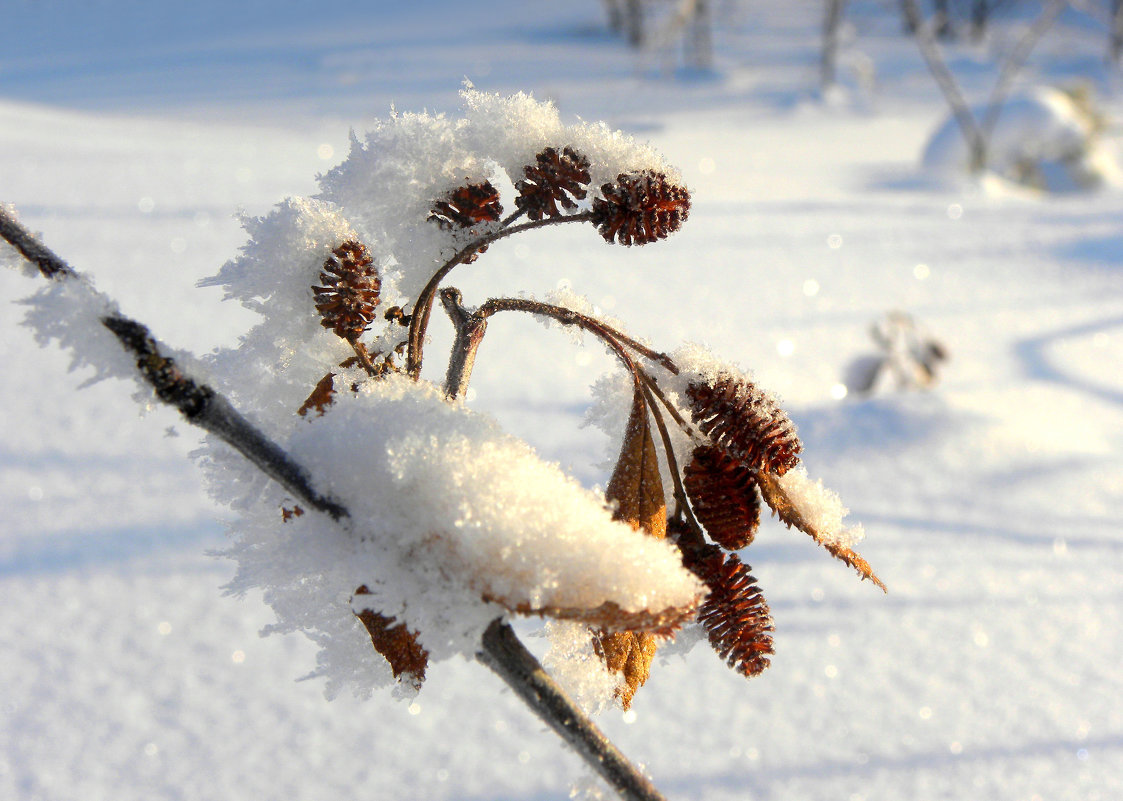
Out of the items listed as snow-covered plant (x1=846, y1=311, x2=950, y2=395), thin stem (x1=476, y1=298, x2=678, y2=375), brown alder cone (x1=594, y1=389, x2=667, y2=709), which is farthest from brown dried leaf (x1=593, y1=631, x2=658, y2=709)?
snow-covered plant (x1=846, y1=311, x2=950, y2=395)

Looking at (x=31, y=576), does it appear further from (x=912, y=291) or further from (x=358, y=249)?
(x=912, y=291)

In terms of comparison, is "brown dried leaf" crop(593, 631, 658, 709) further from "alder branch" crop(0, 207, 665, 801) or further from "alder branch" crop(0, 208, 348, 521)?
"alder branch" crop(0, 208, 348, 521)

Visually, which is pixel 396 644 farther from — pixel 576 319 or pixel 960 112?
pixel 960 112

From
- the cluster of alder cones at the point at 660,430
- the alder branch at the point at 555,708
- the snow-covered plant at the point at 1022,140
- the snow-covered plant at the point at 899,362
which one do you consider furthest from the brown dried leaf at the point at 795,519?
the snow-covered plant at the point at 1022,140

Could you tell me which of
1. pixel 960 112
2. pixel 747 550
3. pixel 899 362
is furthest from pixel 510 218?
pixel 960 112

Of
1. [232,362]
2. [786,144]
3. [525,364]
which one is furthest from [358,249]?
[786,144]

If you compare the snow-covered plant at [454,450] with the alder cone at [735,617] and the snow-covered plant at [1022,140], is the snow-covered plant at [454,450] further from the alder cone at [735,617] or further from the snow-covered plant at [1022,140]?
the snow-covered plant at [1022,140]
